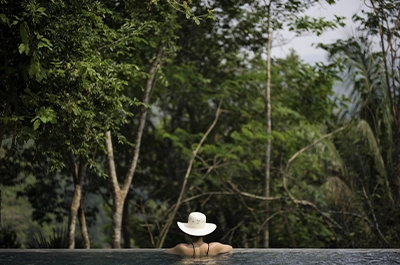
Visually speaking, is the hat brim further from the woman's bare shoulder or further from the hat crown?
the woman's bare shoulder

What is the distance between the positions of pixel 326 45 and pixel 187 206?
5.30 metres

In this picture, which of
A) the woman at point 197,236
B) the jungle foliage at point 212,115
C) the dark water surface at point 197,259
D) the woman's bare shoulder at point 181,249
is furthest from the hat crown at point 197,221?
the jungle foliage at point 212,115

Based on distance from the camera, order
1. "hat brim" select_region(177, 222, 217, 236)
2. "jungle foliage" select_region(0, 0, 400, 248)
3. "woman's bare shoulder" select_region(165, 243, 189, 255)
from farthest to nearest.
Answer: "jungle foliage" select_region(0, 0, 400, 248)
"woman's bare shoulder" select_region(165, 243, 189, 255)
"hat brim" select_region(177, 222, 217, 236)

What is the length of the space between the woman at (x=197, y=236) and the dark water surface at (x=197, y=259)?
0.09 metres

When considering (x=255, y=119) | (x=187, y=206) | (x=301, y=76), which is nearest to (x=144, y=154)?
(x=187, y=206)

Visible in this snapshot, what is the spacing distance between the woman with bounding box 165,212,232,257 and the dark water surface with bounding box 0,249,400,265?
0.09m

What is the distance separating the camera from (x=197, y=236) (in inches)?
315

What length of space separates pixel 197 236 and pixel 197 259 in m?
0.27

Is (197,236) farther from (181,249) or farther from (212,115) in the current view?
(212,115)

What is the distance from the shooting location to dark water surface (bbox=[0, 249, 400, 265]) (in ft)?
26.0

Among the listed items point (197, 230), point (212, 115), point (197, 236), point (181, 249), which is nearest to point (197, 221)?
point (197, 230)

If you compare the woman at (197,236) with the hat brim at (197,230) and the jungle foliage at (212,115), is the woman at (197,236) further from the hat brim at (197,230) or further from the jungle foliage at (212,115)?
the jungle foliage at (212,115)

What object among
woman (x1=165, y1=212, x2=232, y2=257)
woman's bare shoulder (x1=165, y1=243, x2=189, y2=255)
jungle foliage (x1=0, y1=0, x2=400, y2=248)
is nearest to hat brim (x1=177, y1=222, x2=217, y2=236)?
woman (x1=165, y1=212, x2=232, y2=257)

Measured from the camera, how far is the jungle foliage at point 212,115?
827cm
